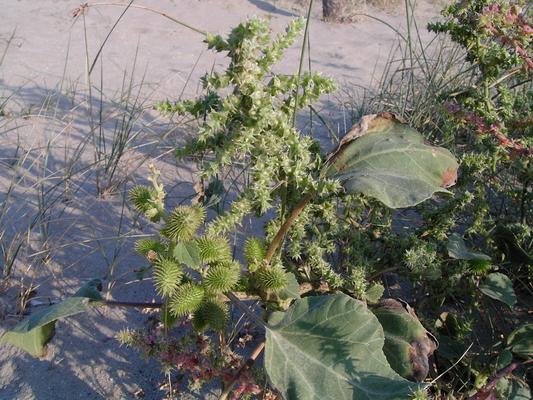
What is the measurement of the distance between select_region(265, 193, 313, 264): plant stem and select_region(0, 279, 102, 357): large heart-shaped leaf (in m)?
0.49

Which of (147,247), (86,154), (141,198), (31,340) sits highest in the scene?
(141,198)

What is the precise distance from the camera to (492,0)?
1677mm

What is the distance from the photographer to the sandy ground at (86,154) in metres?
1.76

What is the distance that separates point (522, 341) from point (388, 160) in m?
0.61

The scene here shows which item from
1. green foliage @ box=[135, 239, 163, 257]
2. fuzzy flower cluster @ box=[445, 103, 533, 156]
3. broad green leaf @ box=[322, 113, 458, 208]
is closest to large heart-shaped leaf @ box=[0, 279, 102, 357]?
green foliage @ box=[135, 239, 163, 257]

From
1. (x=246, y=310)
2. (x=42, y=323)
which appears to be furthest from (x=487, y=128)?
(x=42, y=323)

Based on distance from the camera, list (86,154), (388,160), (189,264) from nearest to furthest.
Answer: (189,264), (388,160), (86,154)

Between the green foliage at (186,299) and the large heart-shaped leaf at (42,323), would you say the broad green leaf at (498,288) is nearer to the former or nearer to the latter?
the green foliage at (186,299)

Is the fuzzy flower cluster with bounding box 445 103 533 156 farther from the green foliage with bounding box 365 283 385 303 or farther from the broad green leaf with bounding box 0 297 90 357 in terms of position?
the broad green leaf with bounding box 0 297 90 357

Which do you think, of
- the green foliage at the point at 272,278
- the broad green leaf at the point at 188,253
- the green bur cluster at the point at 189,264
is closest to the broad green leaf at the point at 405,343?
the green foliage at the point at 272,278

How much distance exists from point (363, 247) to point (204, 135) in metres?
0.73

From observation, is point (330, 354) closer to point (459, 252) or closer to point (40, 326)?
point (459, 252)

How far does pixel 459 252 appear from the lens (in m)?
1.49

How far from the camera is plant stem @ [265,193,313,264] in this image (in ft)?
4.62
